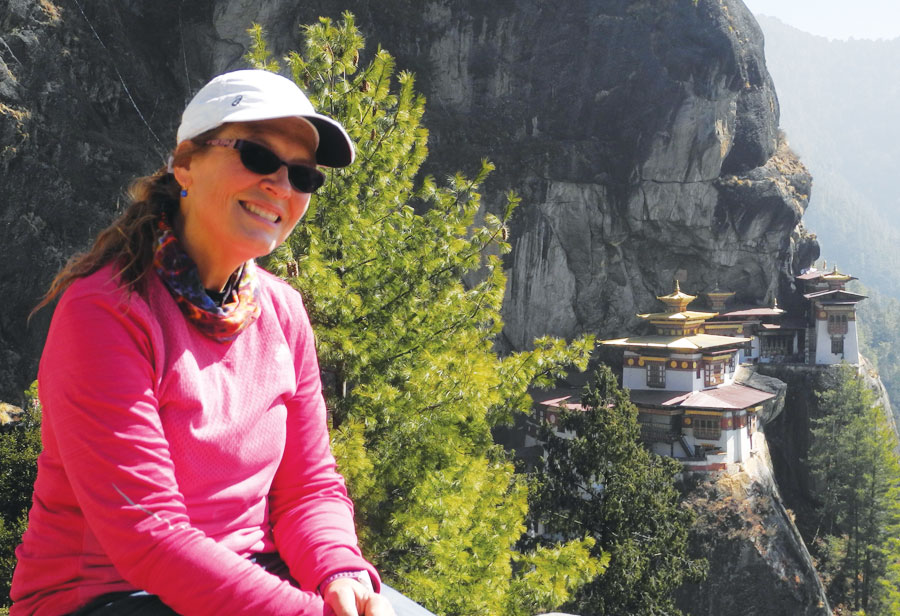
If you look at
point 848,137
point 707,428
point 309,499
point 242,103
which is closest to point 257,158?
point 242,103

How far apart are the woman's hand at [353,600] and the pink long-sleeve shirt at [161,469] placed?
0.06 meters

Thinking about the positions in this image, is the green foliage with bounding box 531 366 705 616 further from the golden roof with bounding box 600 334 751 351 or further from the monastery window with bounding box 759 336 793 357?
the monastery window with bounding box 759 336 793 357

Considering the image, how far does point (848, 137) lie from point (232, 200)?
199m

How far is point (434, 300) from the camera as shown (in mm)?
5094

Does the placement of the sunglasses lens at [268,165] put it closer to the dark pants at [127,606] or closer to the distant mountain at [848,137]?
the dark pants at [127,606]

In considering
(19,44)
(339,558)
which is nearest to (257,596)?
(339,558)

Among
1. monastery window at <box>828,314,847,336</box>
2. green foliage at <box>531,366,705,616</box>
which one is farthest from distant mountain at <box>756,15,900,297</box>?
green foliage at <box>531,366,705,616</box>

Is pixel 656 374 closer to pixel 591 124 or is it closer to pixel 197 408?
pixel 591 124

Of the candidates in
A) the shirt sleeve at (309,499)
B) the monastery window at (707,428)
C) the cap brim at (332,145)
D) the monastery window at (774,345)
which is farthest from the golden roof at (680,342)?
the cap brim at (332,145)

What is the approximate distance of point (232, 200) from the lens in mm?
1494

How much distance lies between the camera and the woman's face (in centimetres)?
147

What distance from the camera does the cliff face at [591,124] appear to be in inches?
1013

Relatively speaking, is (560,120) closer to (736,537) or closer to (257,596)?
(736,537)

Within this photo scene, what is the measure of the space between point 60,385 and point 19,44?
22.1 meters
